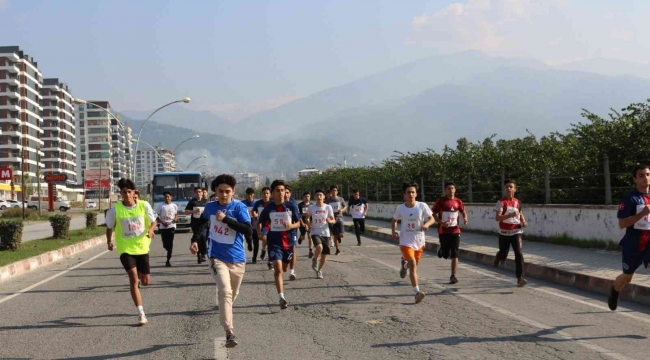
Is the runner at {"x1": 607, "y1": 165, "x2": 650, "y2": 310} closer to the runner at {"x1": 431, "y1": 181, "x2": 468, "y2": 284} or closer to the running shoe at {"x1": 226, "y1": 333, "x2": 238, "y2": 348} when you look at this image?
the runner at {"x1": 431, "y1": 181, "x2": 468, "y2": 284}

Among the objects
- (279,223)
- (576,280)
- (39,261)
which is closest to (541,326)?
(576,280)

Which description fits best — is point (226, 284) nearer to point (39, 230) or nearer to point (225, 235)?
point (225, 235)

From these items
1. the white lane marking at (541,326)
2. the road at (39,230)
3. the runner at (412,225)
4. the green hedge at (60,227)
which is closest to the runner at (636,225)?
the white lane marking at (541,326)

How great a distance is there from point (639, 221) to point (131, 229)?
615 cm

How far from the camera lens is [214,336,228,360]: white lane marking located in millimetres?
6379

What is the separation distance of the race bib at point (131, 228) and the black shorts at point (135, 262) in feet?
0.85

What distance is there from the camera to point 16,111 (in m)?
107

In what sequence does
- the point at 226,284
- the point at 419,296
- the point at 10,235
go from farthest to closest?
the point at 10,235 < the point at 419,296 < the point at 226,284

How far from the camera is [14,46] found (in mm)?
107812

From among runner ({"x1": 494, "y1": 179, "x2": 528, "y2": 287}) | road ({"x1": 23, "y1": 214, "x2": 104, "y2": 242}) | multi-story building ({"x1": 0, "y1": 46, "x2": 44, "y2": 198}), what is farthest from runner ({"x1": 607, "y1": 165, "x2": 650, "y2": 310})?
multi-story building ({"x1": 0, "y1": 46, "x2": 44, "y2": 198})

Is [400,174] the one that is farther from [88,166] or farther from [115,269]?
[88,166]

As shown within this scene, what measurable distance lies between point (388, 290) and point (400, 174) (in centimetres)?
2599

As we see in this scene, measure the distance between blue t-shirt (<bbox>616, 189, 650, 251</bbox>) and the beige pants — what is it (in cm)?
431

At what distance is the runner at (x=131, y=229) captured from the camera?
28.2ft
